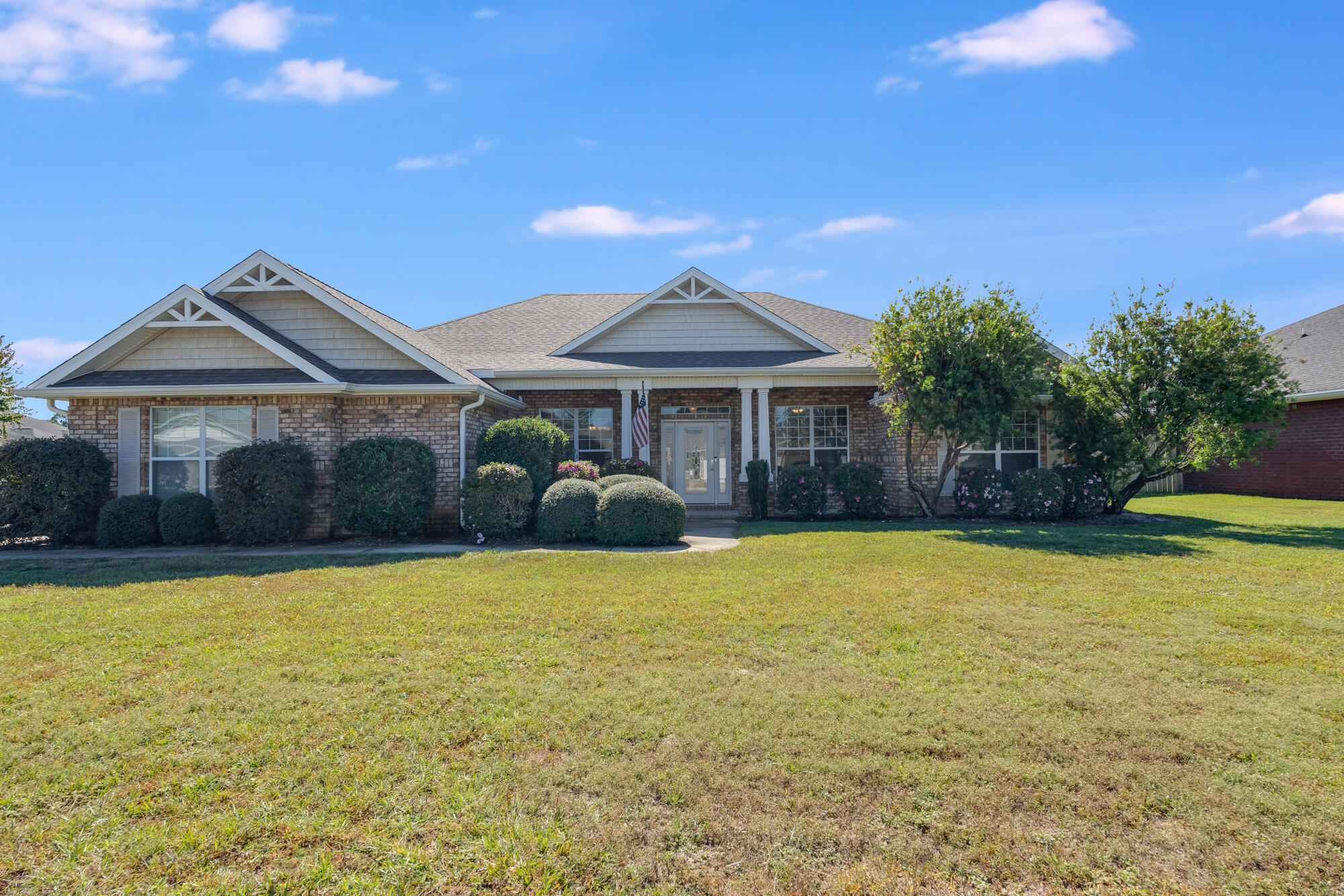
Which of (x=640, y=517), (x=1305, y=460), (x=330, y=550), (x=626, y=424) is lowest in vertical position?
(x=330, y=550)

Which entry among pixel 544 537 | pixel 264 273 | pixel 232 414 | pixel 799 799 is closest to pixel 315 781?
Result: pixel 799 799

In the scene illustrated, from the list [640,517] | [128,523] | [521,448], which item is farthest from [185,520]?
[640,517]

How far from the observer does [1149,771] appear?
3.34 m

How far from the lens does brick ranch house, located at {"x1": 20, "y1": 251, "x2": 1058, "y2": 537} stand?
1259 centimetres

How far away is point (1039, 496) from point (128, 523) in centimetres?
1589

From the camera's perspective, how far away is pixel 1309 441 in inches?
741

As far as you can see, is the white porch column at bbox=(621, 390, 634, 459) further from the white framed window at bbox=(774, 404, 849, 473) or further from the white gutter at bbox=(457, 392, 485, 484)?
the white framed window at bbox=(774, 404, 849, 473)

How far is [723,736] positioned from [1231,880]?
2.08 metres

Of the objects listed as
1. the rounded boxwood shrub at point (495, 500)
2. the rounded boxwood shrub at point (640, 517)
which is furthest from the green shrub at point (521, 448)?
the rounded boxwood shrub at point (640, 517)

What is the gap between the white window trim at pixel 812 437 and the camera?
16.9 metres

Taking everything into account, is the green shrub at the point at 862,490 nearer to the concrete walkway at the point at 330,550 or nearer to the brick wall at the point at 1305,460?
the concrete walkway at the point at 330,550

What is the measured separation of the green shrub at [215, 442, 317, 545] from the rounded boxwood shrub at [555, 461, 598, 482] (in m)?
4.36

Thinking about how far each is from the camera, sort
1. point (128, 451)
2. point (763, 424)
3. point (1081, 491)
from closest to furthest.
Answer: point (128, 451) < point (1081, 491) < point (763, 424)

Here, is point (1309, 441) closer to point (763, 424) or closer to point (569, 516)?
point (763, 424)
